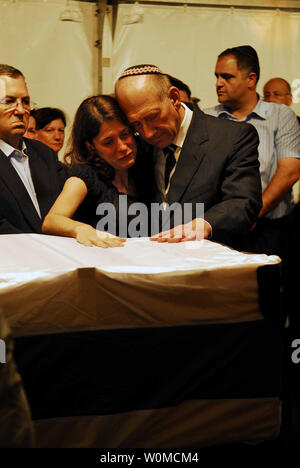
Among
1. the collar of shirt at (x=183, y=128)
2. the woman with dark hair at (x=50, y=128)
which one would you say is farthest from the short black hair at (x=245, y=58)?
the collar of shirt at (x=183, y=128)

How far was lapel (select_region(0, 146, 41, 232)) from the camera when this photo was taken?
204 centimetres

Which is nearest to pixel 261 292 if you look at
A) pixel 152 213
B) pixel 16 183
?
pixel 152 213

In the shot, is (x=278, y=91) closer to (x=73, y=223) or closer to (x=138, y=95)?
(x=138, y=95)

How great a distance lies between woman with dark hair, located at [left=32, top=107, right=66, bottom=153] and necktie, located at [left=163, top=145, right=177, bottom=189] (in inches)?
61.3

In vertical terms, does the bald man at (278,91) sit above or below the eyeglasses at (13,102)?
above

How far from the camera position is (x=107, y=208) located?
198 cm

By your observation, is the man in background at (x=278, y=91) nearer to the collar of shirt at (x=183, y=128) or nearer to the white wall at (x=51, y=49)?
the white wall at (x=51, y=49)

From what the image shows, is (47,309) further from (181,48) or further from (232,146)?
(181,48)

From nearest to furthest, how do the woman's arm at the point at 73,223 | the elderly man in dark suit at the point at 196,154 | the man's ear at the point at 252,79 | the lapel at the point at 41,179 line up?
1. the woman's arm at the point at 73,223
2. the elderly man in dark suit at the point at 196,154
3. the lapel at the point at 41,179
4. the man's ear at the point at 252,79

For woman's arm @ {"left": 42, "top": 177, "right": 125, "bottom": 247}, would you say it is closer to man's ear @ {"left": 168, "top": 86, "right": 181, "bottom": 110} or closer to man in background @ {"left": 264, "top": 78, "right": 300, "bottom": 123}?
man's ear @ {"left": 168, "top": 86, "right": 181, "bottom": 110}

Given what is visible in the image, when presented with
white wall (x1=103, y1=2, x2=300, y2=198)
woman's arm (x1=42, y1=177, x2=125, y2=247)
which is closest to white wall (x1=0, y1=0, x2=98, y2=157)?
white wall (x1=103, y1=2, x2=300, y2=198)

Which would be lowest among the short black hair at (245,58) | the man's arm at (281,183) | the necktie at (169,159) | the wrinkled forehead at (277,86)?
the man's arm at (281,183)
